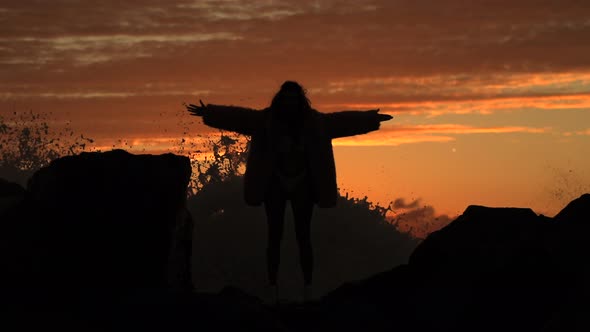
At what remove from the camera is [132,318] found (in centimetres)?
739

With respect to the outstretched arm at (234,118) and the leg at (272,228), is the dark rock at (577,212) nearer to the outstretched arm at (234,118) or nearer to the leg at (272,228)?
the leg at (272,228)

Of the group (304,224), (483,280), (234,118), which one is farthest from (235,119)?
(483,280)

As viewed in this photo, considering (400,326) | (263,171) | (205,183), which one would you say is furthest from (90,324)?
(205,183)

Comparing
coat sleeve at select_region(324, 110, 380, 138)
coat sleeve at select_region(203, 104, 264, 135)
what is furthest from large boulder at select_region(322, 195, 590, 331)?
coat sleeve at select_region(203, 104, 264, 135)

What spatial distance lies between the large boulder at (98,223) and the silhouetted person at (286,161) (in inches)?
69.9

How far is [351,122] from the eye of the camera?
11.2m

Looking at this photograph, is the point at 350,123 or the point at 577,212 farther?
the point at 350,123

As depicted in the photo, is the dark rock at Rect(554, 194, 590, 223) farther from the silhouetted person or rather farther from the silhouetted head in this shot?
the silhouetted head

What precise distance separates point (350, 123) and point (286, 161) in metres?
1.03

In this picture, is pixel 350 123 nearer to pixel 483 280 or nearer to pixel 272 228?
pixel 272 228

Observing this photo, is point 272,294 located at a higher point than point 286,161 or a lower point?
lower

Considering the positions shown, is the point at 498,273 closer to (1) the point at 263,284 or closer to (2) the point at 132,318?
(2) the point at 132,318

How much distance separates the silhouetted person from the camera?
421 inches

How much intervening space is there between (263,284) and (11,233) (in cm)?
3264
